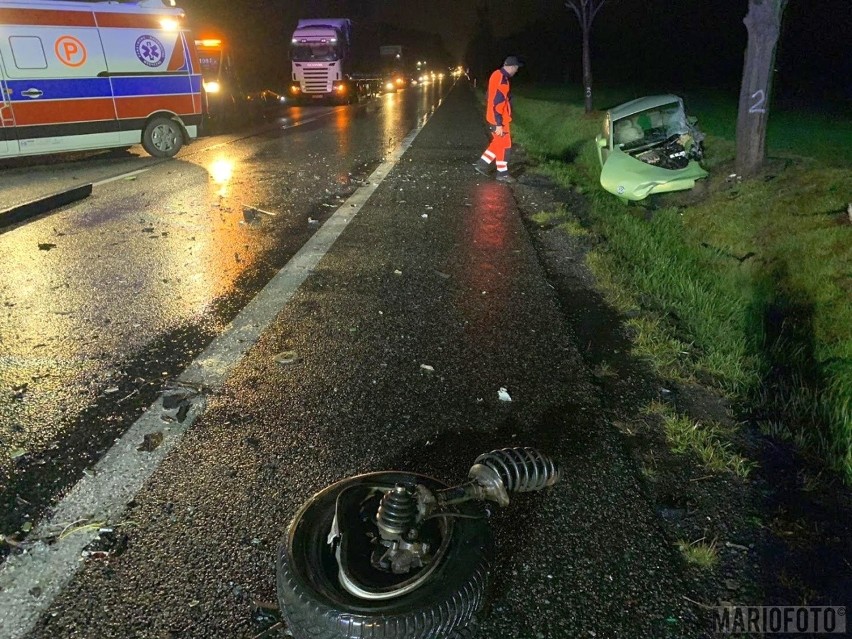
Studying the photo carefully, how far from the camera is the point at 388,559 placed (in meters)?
1.81

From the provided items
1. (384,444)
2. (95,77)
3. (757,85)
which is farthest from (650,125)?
(95,77)

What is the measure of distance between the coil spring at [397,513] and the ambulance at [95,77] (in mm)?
10923

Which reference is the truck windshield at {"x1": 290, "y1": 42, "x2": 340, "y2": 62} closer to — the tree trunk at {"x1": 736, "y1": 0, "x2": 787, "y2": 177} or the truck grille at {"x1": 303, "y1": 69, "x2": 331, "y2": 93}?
the truck grille at {"x1": 303, "y1": 69, "x2": 331, "y2": 93}

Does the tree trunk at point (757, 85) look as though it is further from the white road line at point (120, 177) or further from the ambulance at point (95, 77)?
the ambulance at point (95, 77)

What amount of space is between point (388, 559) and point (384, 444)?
0.89 meters

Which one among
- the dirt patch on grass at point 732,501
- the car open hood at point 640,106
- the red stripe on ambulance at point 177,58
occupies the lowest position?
the dirt patch on grass at point 732,501

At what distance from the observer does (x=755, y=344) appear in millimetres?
3754

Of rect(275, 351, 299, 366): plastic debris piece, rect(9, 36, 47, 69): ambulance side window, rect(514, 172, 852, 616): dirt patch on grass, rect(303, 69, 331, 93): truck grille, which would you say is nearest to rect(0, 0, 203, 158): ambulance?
rect(9, 36, 47, 69): ambulance side window

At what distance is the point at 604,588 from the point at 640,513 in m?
0.42

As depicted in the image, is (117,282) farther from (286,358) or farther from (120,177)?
(120,177)

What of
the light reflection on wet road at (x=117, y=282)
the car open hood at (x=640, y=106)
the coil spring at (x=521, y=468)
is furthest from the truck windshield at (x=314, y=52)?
the coil spring at (x=521, y=468)

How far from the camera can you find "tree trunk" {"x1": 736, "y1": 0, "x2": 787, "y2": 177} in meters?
7.56

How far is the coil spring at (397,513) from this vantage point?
5.90ft

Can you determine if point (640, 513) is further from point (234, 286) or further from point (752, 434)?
point (234, 286)
